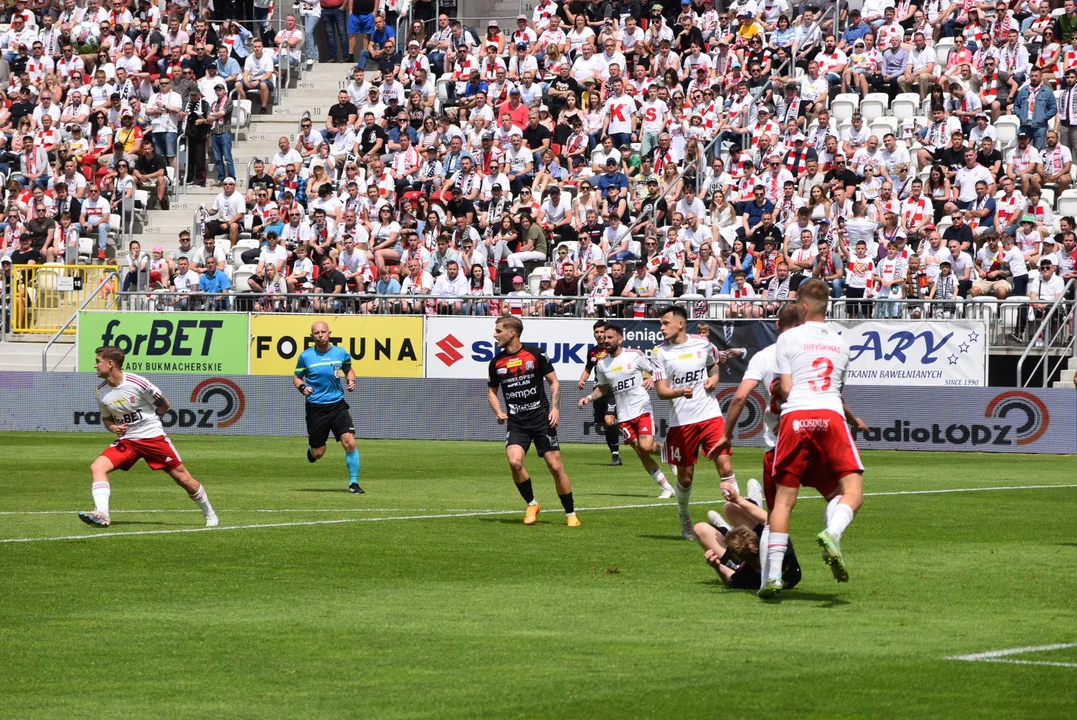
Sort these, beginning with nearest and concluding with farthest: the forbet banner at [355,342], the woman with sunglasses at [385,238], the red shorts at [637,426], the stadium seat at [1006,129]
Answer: the red shorts at [637,426] < the stadium seat at [1006,129] < the forbet banner at [355,342] < the woman with sunglasses at [385,238]

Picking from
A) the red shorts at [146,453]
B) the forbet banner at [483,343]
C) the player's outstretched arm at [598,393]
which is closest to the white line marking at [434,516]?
the red shorts at [146,453]

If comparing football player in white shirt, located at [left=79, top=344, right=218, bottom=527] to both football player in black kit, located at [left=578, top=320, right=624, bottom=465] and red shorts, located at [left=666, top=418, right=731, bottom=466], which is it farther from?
football player in black kit, located at [left=578, top=320, right=624, bottom=465]

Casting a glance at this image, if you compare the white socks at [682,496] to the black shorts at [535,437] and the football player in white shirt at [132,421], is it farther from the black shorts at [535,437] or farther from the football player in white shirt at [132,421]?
the football player in white shirt at [132,421]

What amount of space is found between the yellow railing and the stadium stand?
0.89m

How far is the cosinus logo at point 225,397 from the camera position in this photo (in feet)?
99.3

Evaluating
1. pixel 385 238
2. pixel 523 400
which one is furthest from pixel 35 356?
pixel 523 400

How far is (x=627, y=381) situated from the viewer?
64.3ft

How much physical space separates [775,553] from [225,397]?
21.7 meters

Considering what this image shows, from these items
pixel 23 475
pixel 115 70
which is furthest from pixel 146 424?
pixel 115 70

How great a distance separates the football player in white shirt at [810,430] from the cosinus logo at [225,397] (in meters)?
21.3

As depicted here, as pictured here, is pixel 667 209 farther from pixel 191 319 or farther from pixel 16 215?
pixel 16 215

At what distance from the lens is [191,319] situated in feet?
104

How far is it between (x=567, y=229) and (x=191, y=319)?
752 centimetres

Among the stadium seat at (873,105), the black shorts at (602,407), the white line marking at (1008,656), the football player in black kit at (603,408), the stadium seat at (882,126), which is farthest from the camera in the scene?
the stadium seat at (873,105)
